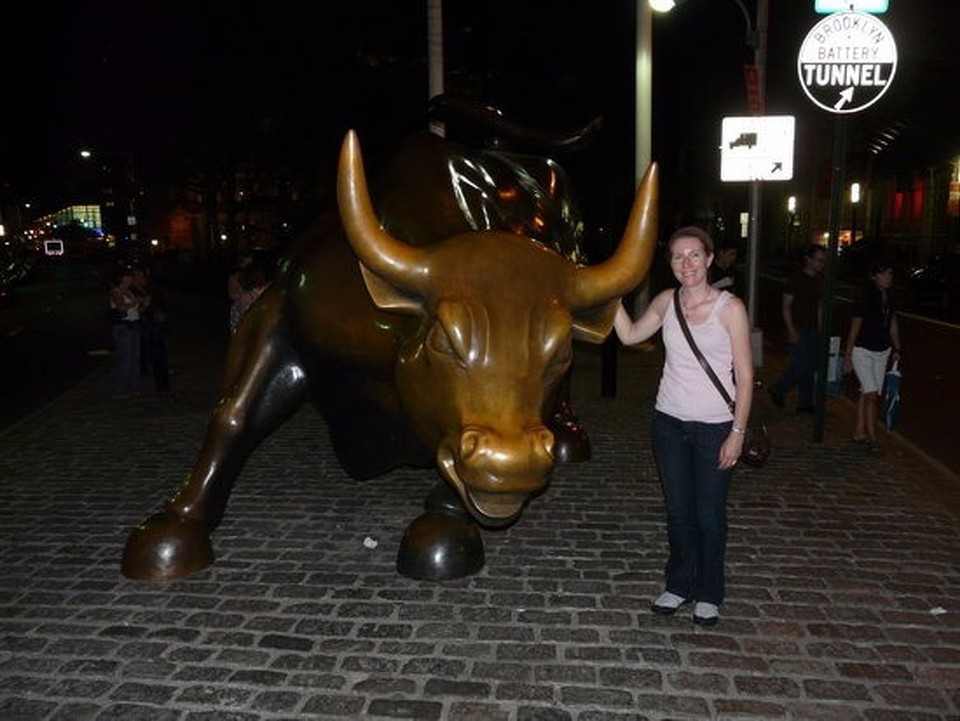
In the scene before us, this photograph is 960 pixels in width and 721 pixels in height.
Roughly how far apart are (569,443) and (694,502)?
2.83 m

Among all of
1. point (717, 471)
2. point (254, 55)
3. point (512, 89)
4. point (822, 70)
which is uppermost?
point (254, 55)

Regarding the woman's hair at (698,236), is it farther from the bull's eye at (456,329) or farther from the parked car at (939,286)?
the parked car at (939,286)

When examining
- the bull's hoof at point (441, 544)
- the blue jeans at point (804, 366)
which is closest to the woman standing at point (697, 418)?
the bull's hoof at point (441, 544)

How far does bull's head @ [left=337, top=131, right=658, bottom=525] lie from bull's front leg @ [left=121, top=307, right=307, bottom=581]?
1.23m

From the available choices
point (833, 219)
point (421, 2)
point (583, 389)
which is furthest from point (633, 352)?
point (421, 2)

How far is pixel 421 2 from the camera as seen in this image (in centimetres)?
1536

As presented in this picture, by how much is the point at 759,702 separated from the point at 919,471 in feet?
13.4

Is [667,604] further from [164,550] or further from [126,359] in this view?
[126,359]

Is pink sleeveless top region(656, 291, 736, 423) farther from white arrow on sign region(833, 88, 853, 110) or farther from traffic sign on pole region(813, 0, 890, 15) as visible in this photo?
traffic sign on pole region(813, 0, 890, 15)

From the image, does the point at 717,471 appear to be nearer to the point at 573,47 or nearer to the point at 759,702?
the point at 759,702

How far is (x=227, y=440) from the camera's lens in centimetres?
455

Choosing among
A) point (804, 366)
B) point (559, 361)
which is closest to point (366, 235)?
point (559, 361)

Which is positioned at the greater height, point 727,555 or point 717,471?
point 717,471

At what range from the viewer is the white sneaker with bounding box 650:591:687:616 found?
404 cm
